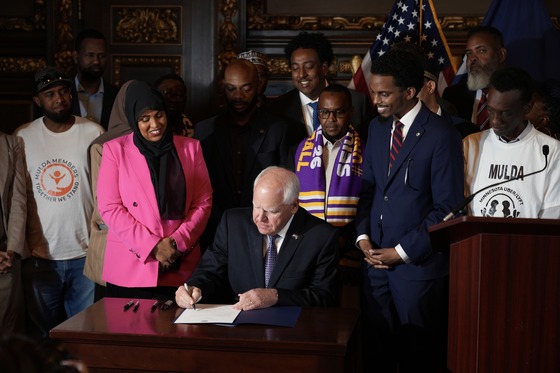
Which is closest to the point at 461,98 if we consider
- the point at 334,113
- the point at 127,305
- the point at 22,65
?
the point at 334,113

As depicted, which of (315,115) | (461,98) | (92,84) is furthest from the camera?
(92,84)

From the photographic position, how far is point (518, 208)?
12.8 feet

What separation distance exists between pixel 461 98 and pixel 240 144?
1.49 metres

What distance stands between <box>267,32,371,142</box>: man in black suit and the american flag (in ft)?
2.25

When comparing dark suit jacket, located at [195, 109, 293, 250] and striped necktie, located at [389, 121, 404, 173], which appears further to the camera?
dark suit jacket, located at [195, 109, 293, 250]

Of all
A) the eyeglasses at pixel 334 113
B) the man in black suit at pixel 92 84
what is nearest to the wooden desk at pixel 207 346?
the eyeglasses at pixel 334 113

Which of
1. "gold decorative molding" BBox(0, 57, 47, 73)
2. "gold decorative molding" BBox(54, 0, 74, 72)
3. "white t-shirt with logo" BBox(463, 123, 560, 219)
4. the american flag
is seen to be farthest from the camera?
"gold decorative molding" BBox(0, 57, 47, 73)

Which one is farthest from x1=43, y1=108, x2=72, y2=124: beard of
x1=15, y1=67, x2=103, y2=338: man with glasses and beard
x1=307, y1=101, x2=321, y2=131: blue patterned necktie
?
x1=307, y1=101, x2=321, y2=131: blue patterned necktie

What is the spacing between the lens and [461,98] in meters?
5.28

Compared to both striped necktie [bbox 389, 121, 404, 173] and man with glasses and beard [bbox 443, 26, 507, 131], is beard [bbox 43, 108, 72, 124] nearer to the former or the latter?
striped necktie [bbox 389, 121, 404, 173]

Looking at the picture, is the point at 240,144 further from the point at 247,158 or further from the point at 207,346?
the point at 207,346

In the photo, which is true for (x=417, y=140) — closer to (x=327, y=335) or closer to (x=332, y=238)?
(x=332, y=238)

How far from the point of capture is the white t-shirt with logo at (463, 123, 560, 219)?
3889mm

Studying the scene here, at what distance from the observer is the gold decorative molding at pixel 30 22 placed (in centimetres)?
673
